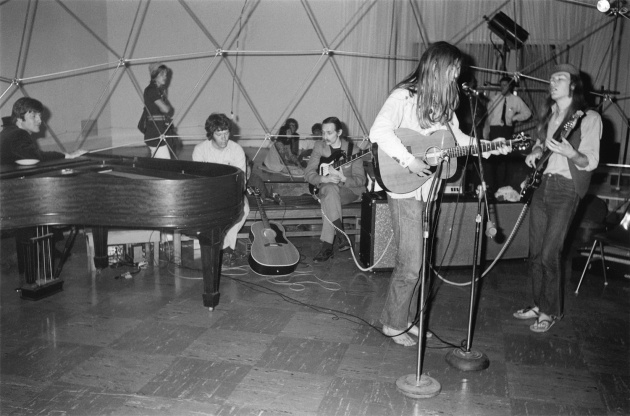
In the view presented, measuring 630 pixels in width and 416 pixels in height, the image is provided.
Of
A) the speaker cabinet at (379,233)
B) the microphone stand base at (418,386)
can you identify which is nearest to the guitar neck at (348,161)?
the speaker cabinet at (379,233)

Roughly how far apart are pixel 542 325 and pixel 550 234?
0.63 meters

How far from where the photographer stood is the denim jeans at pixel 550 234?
12.2 feet

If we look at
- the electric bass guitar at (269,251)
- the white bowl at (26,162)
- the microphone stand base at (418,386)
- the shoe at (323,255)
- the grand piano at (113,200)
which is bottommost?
the microphone stand base at (418,386)

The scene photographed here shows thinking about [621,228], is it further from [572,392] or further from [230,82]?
[230,82]

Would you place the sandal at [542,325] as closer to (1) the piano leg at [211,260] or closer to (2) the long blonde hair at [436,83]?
(2) the long blonde hair at [436,83]

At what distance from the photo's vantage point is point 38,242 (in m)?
4.38

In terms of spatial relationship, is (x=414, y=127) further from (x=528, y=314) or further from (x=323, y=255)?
(x=323, y=255)

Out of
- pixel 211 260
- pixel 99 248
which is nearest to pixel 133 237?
pixel 99 248

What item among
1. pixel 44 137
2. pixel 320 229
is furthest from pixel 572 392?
pixel 44 137

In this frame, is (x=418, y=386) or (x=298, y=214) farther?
(x=298, y=214)

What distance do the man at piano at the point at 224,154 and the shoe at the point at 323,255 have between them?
0.76 meters

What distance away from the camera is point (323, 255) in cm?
556

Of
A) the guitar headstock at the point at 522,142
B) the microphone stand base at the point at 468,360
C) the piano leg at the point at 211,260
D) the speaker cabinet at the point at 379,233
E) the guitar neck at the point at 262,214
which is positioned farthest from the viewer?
the guitar neck at the point at 262,214

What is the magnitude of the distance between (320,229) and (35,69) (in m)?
5.56
